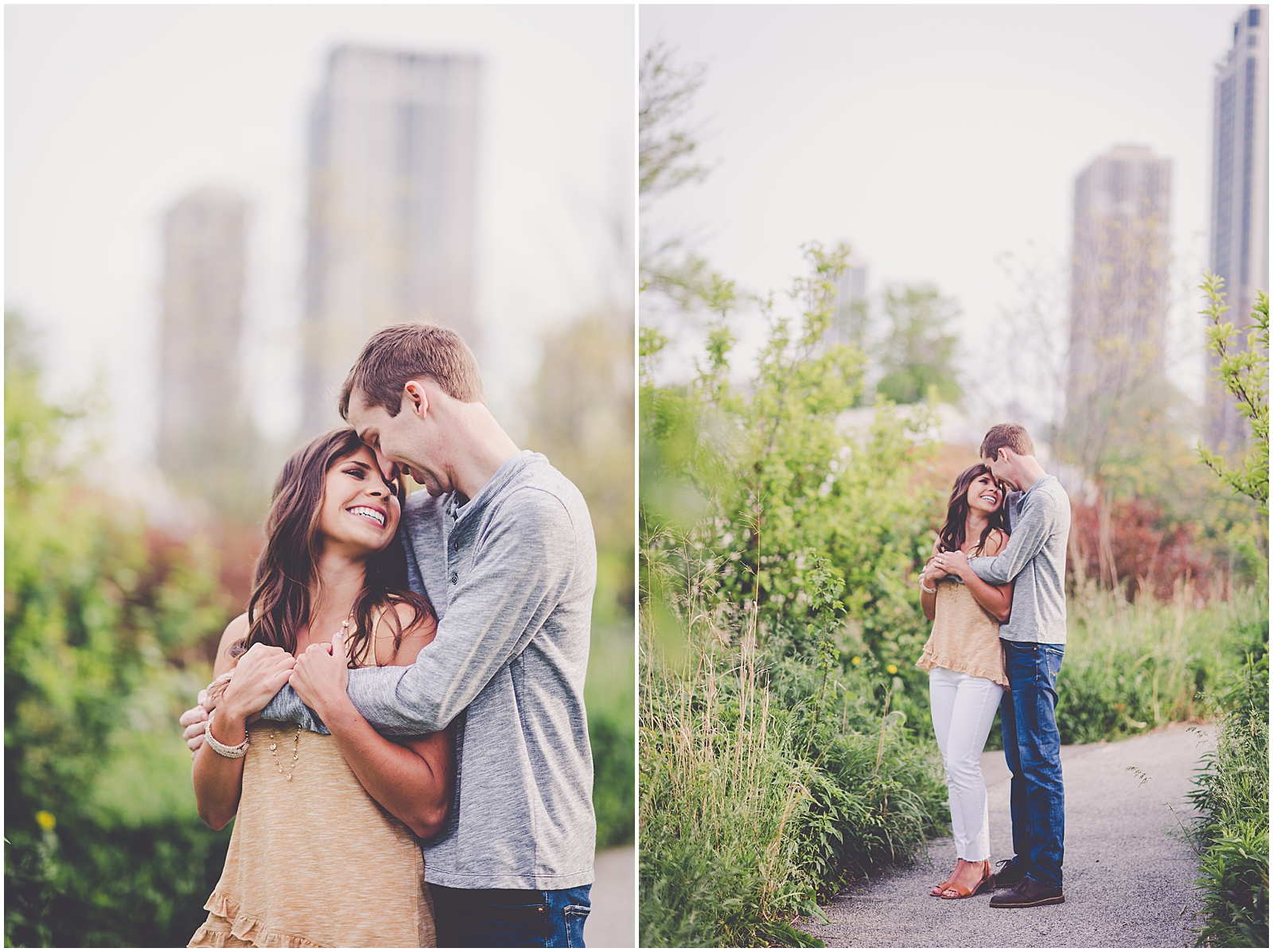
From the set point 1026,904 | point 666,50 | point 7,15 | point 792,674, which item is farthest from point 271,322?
point 1026,904

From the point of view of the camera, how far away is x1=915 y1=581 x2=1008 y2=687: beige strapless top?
114 inches

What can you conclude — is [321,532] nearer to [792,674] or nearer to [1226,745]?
[792,674]

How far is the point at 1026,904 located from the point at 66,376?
5.13 m

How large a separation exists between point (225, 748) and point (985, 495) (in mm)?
2268

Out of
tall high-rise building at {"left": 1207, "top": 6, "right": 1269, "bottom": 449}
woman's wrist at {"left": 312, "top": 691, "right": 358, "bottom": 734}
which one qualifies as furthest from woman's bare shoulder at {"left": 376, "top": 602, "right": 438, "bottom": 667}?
tall high-rise building at {"left": 1207, "top": 6, "right": 1269, "bottom": 449}

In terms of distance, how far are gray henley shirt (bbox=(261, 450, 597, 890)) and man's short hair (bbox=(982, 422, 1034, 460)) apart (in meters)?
1.37

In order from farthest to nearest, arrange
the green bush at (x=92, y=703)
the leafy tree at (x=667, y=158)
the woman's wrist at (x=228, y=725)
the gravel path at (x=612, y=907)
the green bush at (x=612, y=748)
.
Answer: the green bush at (x=612, y=748), the gravel path at (x=612, y=907), the green bush at (x=92, y=703), the leafy tree at (x=667, y=158), the woman's wrist at (x=228, y=725)

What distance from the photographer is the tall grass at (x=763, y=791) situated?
2904mm

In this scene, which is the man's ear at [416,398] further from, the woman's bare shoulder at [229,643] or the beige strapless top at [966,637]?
the beige strapless top at [966,637]

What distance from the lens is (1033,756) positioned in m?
2.90

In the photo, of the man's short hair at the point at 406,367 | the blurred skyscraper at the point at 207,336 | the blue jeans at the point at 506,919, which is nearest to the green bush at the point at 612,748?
the blue jeans at the point at 506,919

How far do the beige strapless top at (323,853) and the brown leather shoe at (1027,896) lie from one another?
68.0 inches

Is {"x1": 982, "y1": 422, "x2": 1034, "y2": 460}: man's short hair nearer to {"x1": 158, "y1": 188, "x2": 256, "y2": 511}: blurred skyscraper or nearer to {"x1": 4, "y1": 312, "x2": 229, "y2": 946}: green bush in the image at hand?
{"x1": 4, "y1": 312, "x2": 229, "y2": 946}: green bush

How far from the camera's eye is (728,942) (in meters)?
2.92
